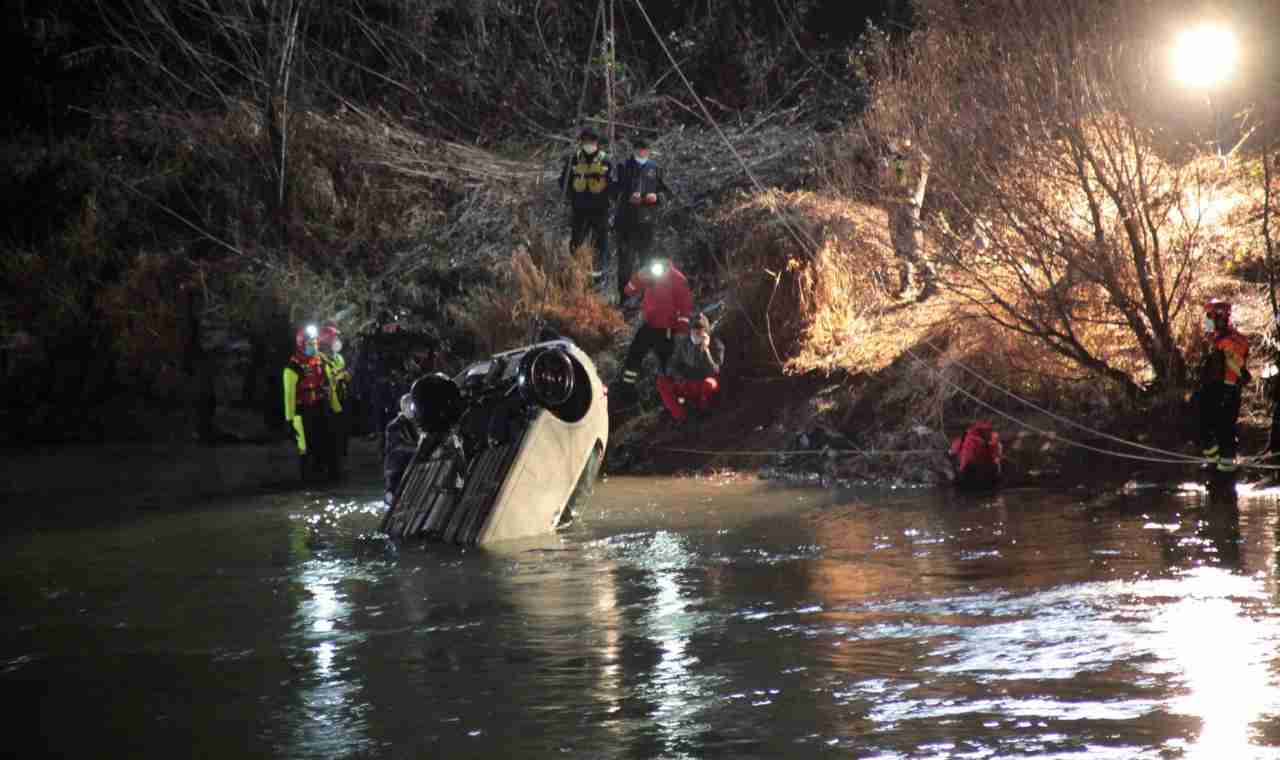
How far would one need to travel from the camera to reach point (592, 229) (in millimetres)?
25250

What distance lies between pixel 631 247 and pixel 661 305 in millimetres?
2996

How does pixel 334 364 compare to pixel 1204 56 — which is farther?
pixel 334 364

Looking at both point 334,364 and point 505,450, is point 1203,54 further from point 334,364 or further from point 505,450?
point 334,364

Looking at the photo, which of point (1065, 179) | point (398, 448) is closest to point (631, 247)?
point (398, 448)

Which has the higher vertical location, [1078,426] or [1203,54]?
[1203,54]

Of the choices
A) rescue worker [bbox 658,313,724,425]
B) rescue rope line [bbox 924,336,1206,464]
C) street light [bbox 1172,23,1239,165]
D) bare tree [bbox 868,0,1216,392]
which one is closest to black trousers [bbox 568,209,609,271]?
rescue worker [bbox 658,313,724,425]

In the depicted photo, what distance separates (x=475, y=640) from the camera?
9.77m

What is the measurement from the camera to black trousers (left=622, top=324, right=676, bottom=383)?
21.3m

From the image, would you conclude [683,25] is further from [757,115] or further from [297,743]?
[297,743]

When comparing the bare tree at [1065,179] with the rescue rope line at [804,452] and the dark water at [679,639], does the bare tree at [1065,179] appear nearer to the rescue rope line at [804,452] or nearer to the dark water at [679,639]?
the rescue rope line at [804,452]

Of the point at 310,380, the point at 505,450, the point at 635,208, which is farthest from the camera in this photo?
the point at 635,208

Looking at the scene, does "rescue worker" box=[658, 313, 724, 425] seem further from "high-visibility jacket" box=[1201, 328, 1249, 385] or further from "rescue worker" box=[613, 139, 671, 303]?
"high-visibility jacket" box=[1201, 328, 1249, 385]

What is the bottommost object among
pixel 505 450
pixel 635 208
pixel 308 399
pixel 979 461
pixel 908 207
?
pixel 979 461

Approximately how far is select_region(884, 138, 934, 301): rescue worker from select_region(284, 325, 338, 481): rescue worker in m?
6.78
